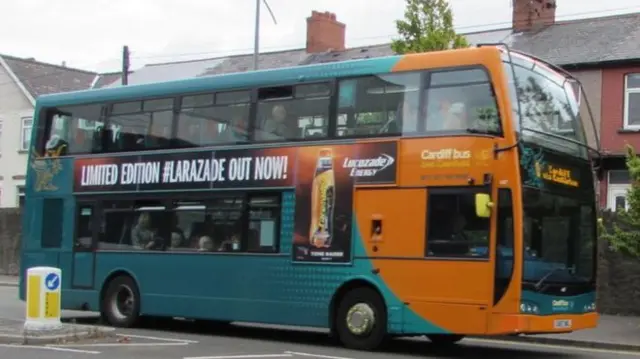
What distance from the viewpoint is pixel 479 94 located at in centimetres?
1280

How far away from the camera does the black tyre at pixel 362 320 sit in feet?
44.4

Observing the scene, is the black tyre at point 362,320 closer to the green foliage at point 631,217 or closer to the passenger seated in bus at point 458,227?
the passenger seated in bus at point 458,227

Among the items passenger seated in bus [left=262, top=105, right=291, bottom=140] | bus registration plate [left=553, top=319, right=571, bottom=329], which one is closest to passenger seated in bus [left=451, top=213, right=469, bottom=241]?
bus registration plate [left=553, top=319, right=571, bottom=329]

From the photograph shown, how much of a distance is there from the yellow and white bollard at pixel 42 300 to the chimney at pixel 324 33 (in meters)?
27.1

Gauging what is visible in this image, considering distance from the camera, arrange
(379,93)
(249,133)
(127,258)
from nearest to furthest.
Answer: (379,93) < (249,133) < (127,258)

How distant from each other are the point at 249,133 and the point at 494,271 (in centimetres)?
495

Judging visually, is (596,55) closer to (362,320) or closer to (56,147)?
(56,147)

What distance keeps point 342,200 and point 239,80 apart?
299 cm

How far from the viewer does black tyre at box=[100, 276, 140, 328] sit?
1683cm

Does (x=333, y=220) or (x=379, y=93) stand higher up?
(x=379, y=93)

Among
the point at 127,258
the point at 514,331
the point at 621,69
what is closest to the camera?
the point at 514,331

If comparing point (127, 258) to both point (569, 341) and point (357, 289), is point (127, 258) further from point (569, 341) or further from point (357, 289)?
point (569, 341)

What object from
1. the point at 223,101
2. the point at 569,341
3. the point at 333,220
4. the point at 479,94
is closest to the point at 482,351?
the point at 569,341

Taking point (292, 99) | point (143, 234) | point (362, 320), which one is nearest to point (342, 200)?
point (362, 320)
